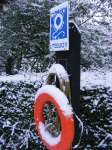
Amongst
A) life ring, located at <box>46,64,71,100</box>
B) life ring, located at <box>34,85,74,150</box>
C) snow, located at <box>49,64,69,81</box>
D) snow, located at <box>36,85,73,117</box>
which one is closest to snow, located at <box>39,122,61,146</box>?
life ring, located at <box>34,85,74,150</box>

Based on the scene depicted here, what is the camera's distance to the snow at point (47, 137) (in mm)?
4910

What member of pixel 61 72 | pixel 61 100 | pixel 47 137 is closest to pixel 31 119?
pixel 47 137

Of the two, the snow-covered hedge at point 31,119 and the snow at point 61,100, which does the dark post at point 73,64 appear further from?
the snow-covered hedge at point 31,119

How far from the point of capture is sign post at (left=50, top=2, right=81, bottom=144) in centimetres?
481

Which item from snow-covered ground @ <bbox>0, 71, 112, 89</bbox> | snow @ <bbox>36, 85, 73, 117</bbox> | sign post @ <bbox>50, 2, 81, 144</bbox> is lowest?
snow-covered ground @ <bbox>0, 71, 112, 89</bbox>

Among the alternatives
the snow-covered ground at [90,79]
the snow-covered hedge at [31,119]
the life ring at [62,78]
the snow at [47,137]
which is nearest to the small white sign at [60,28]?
the life ring at [62,78]

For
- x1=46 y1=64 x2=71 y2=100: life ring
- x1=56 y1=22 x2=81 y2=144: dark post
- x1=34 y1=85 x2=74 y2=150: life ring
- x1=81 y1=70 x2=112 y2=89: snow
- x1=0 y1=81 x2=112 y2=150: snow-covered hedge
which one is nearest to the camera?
x1=34 y1=85 x2=74 y2=150: life ring

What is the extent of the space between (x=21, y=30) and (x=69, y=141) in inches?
228

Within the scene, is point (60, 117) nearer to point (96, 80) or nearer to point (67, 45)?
point (67, 45)

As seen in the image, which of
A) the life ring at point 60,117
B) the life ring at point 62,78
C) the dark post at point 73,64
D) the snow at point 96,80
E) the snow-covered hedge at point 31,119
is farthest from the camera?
the snow at point 96,80

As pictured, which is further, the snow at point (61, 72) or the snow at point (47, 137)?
the snow at point (47, 137)

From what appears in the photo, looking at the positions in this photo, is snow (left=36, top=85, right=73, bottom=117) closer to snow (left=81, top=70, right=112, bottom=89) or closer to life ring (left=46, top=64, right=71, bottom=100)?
life ring (left=46, top=64, right=71, bottom=100)

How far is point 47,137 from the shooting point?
5215mm

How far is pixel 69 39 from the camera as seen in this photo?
4988 mm
